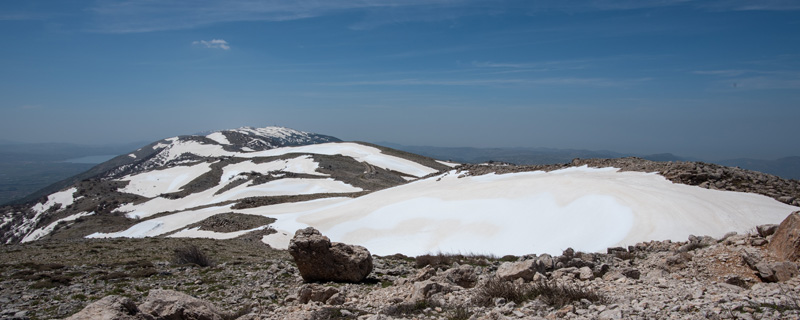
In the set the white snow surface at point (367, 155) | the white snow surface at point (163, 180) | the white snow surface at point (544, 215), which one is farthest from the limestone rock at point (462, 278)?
the white snow surface at point (163, 180)

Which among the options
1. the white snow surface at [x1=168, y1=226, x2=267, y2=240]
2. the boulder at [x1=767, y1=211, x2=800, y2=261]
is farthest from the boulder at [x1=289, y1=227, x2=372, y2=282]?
the white snow surface at [x1=168, y1=226, x2=267, y2=240]

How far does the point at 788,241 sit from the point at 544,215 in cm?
1056

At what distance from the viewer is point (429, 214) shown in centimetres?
2222

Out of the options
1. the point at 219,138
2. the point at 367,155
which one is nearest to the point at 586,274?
the point at 367,155

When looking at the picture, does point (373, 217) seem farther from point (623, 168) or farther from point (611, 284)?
point (611, 284)

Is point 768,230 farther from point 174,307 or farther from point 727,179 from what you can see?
point 174,307

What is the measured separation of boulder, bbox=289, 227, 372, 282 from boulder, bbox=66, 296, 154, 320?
4978mm

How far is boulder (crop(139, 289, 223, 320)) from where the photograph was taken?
6648 millimetres

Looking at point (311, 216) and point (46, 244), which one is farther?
point (311, 216)

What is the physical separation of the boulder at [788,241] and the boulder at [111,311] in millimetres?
11365

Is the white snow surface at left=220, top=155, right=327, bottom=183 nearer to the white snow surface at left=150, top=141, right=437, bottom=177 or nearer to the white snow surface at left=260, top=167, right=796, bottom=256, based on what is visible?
the white snow surface at left=150, top=141, right=437, bottom=177

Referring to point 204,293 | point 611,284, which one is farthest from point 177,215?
point 611,284

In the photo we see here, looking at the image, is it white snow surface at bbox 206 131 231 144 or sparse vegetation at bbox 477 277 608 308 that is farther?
white snow surface at bbox 206 131 231 144

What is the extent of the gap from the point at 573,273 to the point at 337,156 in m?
67.6
